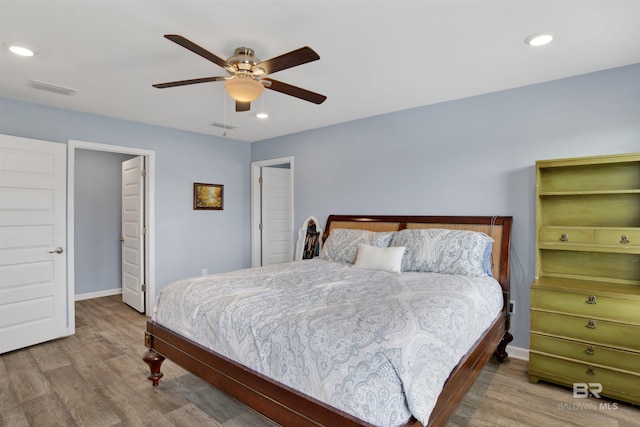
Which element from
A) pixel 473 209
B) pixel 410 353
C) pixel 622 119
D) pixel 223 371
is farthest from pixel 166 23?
pixel 622 119

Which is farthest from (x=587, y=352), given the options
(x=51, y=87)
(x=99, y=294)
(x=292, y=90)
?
(x=99, y=294)

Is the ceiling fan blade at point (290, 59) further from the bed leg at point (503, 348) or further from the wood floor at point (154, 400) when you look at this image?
the bed leg at point (503, 348)

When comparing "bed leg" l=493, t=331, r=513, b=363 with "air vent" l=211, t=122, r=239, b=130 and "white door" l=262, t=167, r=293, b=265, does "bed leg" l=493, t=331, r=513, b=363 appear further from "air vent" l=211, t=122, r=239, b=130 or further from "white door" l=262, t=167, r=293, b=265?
Result: "air vent" l=211, t=122, r=239, b=130

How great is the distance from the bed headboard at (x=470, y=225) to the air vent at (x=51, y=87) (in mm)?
3187

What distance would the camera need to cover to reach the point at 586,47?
234 cm

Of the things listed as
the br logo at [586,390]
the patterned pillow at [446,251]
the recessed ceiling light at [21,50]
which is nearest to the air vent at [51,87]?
the recessed ceiling light at [21,50]

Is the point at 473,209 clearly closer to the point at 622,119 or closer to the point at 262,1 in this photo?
the point at 622,119

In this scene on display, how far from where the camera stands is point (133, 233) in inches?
183

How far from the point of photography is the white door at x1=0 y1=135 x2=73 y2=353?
323cm

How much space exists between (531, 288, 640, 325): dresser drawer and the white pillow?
1.08m

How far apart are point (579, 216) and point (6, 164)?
5.21m

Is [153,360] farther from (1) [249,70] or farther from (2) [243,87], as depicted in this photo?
(1) [249,70]

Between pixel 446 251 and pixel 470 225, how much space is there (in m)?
0.48

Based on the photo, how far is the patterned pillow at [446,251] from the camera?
2.88 metres
